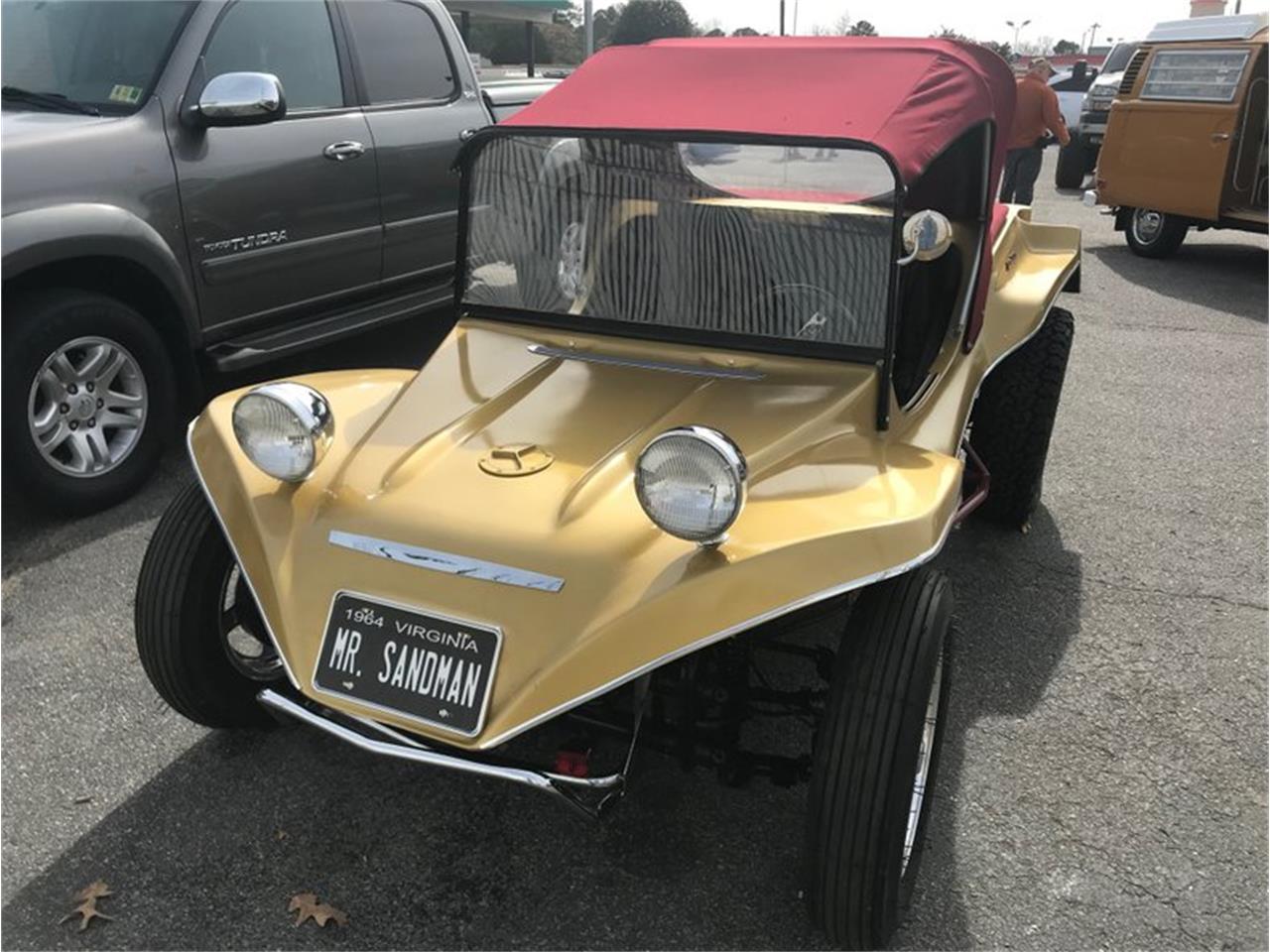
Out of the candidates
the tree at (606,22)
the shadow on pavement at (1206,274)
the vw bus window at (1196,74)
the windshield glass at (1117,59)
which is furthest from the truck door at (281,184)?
the tree at (606,22)

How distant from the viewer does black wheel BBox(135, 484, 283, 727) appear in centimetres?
261

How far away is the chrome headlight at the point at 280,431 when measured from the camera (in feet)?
8.13

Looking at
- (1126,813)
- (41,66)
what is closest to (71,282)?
(41,66)

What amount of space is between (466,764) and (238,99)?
3.28 metres

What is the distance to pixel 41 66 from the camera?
4395 millimetres

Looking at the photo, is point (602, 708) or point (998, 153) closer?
point (602, 708)

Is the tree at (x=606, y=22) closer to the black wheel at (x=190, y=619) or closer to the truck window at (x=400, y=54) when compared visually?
the truck window at (x=400, y=54)

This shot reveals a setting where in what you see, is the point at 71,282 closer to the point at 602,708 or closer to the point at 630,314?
the point at 630,314

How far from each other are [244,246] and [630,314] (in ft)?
7.74

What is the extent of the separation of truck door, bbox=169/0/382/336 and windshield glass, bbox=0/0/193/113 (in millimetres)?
207

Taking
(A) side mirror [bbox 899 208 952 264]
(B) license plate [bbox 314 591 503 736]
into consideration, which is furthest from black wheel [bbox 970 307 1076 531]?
(B) license plate [bbox 314 591 503 736]

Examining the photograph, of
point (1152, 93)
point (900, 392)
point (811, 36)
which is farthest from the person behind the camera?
point (1152, 93)

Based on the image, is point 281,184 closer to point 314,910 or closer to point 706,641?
point 314,910

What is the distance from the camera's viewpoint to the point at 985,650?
3354 millimetres
